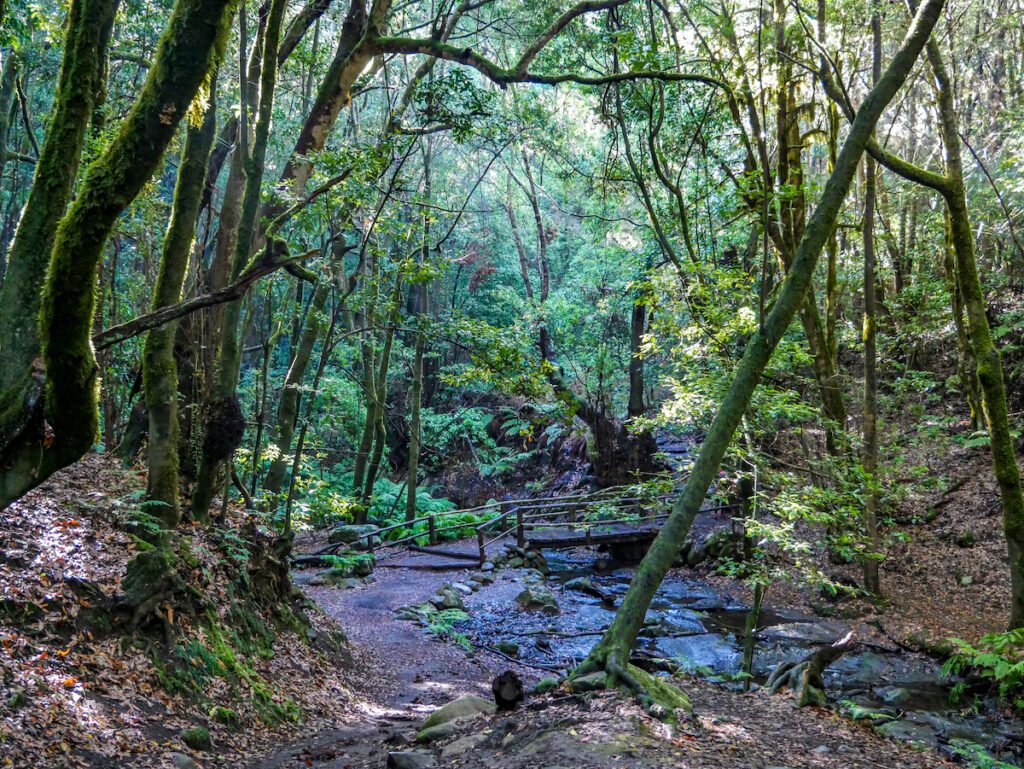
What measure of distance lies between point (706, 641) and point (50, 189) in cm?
1040

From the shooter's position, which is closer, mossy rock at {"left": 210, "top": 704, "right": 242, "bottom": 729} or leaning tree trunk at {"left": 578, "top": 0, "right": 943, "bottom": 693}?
mossy rock at {"left": 210, "top": 704, "right": 242, "bottom": 729}

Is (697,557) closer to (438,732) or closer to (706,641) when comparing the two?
(706,641)

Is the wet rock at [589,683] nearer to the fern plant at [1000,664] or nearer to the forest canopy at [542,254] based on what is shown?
the forest canopy at [542,254]

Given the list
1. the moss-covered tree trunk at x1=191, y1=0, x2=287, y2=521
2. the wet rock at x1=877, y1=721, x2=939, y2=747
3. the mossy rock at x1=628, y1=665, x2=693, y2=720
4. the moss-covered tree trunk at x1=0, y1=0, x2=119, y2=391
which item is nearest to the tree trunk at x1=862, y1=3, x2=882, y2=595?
the wet rock at x1=877, y1=721, x2=939, y2=747

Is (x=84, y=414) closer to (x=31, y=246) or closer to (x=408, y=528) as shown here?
(x=31, y=246)

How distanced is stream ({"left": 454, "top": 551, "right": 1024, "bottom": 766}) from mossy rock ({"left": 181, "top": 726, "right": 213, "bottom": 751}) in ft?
17.8

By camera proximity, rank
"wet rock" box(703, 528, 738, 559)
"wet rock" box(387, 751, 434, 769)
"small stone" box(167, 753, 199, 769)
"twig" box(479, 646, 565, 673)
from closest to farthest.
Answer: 1. "small stone" box(167, 753, 199, 769)
2. "wet rock" box(387, 751, 434, 769)
3. "twig" box(479, 646, 565, 673)
4. "wet rock" box(703, 528, 738, 559)

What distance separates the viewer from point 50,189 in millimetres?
3354

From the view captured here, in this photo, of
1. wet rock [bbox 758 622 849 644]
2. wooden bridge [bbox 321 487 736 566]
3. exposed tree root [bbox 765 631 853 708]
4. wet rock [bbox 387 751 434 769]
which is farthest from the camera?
wooden bridge [bbox 321 487 736 566]

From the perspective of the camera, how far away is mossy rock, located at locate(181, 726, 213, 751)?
456 centimetres

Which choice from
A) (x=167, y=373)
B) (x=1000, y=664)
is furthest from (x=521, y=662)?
(x=167, y=373)

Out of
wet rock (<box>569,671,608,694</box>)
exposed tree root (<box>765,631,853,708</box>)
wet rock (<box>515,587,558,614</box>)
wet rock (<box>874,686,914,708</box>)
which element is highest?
wet rock (<box>569,671,608,694</box>)

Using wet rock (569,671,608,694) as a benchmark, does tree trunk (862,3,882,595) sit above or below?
above

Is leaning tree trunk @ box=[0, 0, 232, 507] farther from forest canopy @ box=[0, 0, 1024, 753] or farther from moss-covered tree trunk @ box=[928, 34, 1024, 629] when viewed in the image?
moss-covered tree trunk @ box=[928, 34, 1024, 629]
